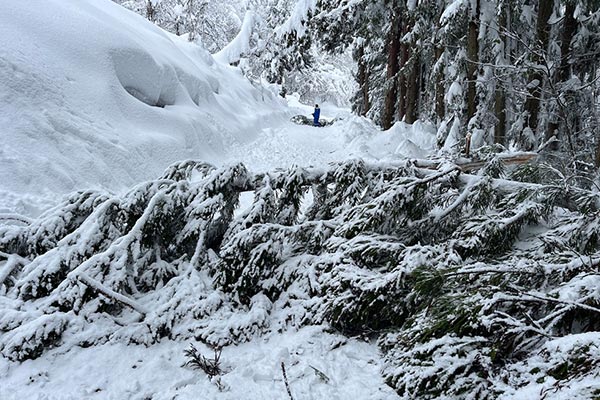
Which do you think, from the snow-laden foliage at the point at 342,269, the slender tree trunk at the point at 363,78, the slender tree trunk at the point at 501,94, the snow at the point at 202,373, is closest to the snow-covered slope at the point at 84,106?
the snow-laden foliage at the point at 342,269

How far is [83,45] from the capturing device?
28.3 ft

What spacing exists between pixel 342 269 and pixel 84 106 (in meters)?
7.05

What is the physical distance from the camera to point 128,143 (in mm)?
8016

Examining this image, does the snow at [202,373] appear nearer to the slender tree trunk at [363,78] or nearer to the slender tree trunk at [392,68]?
the slender tree trunk at [392,68]

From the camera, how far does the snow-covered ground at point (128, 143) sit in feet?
8.62

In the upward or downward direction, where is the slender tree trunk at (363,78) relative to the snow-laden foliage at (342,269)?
upward

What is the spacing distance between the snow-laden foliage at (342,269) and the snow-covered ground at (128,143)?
222mm

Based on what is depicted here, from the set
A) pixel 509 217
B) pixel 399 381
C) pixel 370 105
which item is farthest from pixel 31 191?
pixel 370 105

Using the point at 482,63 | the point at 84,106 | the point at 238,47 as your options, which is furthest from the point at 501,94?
the point at 238,47

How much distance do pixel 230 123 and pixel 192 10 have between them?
22496 mm

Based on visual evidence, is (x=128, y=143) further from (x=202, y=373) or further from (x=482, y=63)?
(x=482, y=63)

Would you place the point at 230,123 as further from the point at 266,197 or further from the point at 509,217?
the point at 509,217

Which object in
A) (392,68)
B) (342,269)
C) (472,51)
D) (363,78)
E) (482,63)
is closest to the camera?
(342,269)

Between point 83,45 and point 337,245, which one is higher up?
point 83,45
